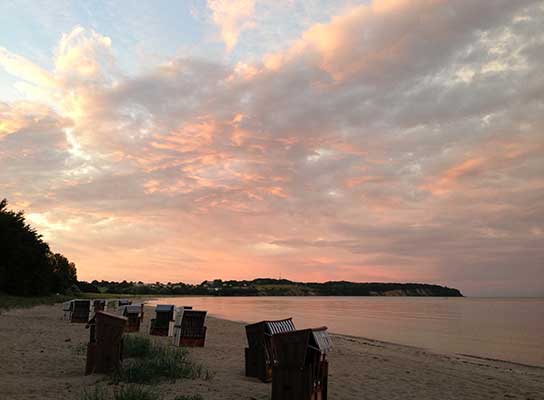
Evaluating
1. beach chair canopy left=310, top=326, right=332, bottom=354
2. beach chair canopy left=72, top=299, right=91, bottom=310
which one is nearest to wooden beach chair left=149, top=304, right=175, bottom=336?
beach chair canopy left=72, top=299, right=91, bottom=310

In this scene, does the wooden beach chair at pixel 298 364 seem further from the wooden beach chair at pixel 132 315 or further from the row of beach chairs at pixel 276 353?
the wooden beach chair at pixel 132 315

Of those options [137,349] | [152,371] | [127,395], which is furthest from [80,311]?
[127,395]

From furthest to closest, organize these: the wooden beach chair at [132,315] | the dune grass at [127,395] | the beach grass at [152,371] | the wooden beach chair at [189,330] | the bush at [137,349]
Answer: the wooden beach chair at [132,315], the wooden beach chair at [189,330], the bush at [137,349], the beach grass at [152,371], the dune grass at [127,395]

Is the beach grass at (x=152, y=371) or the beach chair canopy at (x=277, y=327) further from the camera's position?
the beach chair canopy at (x=277, y=327)

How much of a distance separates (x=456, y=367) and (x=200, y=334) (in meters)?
8.31

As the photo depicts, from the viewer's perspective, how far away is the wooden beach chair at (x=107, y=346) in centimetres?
860

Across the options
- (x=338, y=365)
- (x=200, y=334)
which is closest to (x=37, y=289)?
(x=200, y=334)

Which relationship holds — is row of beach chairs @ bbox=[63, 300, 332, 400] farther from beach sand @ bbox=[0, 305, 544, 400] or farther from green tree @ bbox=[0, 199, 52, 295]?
green tree @ bbox=[0, 199, 52, 295]

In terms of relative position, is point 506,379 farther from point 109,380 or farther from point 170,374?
point 109,380

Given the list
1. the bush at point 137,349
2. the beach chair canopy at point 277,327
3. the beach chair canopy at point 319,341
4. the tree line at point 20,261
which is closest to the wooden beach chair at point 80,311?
the bush at point 137,349

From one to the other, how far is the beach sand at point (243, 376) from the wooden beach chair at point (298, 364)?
133 centimetres

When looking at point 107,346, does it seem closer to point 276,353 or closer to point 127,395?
point 127,395

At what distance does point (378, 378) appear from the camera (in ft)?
35.9

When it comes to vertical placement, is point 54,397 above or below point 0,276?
below
